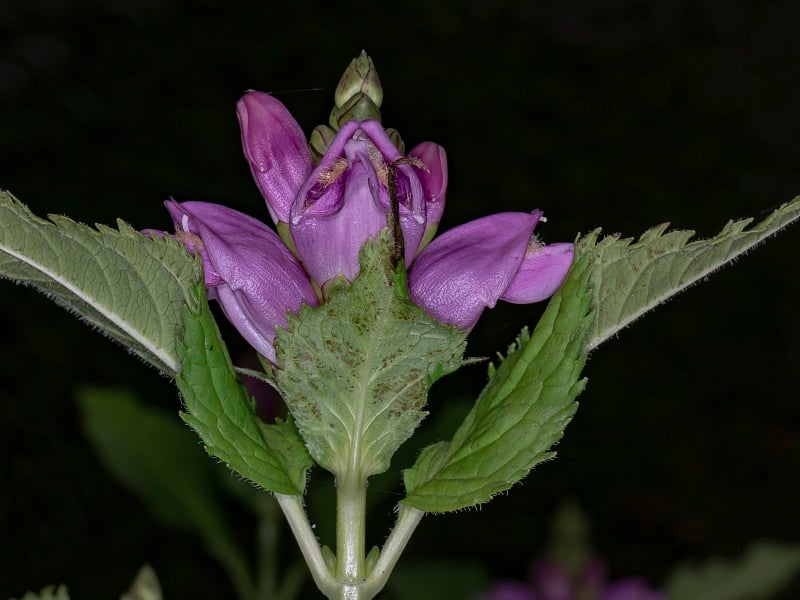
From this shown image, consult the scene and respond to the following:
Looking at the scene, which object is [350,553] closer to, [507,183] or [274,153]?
[274,153]

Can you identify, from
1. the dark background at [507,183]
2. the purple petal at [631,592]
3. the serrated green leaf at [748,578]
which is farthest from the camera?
the dark background at [507,183]

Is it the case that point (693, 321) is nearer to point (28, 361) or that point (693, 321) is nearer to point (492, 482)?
point (28, 361)

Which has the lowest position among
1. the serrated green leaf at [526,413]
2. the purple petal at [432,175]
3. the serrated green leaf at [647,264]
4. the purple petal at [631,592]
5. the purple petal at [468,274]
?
the serrated green leaf at [526,413]

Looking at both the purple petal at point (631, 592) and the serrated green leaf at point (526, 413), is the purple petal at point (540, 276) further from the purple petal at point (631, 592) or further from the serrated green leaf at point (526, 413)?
the purple petal at point (631, 592)

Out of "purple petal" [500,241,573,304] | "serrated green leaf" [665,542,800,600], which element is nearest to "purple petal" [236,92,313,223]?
"purple petal" [500,241,573,304]

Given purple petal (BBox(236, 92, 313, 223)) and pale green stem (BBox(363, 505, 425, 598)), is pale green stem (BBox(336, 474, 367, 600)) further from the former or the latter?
purple petal (BBox(236, 92, 313, 223))

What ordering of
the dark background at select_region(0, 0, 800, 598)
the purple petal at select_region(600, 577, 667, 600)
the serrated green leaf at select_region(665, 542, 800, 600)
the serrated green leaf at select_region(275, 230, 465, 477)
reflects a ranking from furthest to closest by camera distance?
the dark background at select_region(0, 0, 800, 598)
the serrated green leaf at select_region(665, 542, 800, 600)
the purple petal at select_region(600, 577, 667, 600)
the serrated green leaf at select_region(275, 230, 465, 477)

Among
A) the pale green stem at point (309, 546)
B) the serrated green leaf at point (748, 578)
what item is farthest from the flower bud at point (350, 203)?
the serrated green leaf at point (748, 578)
